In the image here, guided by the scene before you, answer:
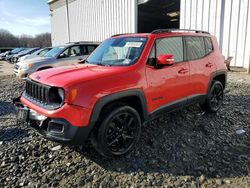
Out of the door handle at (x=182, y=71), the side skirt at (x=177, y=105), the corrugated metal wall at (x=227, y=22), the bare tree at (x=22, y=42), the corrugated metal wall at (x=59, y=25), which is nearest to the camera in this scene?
the side skirt at (x=177, y=105)

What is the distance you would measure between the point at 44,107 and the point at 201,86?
10.3ft

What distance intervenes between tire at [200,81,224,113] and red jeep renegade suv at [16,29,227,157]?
16.1 inches

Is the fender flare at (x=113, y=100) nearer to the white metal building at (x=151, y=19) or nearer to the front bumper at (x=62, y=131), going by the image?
the front bumper at (x=62, y=131)

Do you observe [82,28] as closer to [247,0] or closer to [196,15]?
[196,15]

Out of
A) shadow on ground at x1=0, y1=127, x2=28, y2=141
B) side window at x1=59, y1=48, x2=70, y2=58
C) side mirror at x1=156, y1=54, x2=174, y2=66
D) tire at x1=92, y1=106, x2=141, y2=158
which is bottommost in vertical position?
shadow on ground at x1=0, y1=127, x2=28, y2=141

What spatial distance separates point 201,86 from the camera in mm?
4742

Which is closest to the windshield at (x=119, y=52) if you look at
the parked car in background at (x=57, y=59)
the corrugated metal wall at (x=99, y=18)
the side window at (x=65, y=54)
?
the parked car in background at (x=57, y=59)

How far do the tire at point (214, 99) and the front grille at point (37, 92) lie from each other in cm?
344

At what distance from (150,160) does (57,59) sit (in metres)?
7.27

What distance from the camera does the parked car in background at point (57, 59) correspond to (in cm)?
940

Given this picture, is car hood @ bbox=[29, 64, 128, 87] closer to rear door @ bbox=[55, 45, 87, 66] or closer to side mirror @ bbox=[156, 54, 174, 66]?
side mirror @ bbox=[156, 54, 174, 66]

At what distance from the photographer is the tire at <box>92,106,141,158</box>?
3143 millimetres

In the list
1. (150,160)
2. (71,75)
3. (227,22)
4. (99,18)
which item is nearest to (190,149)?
(150,160)

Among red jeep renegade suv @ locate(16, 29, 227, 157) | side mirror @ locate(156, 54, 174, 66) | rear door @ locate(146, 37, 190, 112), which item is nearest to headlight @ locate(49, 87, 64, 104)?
red jeep renegade suv @ locate(16, 29, 227, 157)
